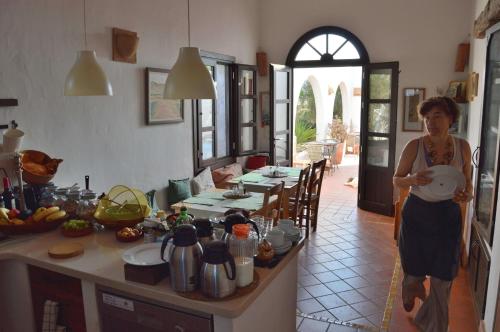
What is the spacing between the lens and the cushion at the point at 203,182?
5.46 m

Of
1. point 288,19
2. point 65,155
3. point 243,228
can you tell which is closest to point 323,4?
point 288,19

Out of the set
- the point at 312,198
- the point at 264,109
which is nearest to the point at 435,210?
the point at 312,198

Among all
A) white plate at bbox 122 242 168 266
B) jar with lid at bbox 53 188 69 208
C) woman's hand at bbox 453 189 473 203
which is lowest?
white plate at bbox 122 242 168 266

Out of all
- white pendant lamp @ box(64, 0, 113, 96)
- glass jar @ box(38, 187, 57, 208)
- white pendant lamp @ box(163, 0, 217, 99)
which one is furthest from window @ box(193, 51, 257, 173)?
white pendant lamp @ box(163, 0, 217, 99)

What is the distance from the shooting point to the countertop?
181 cm

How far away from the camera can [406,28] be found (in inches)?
251

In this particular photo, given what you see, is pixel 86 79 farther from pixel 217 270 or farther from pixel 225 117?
pixel 225 117

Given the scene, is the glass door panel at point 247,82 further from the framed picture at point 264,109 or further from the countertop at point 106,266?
the countertop at point 106,266

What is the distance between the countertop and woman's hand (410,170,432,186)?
1009 millimetres

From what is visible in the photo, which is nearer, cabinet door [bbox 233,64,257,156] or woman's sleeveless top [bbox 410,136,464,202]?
woman's sleeveless top [bbox 410,136,464,202]

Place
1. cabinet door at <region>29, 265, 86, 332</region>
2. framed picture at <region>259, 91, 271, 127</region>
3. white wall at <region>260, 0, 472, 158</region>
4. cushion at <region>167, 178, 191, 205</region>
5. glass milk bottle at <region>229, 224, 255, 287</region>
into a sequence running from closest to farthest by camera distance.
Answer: glass milk bottle at <region>229, 224, 255, 287</region> < cabinet door at <region>29, 265, 86, 332</region> < cushion at <region>167, 178, 191, 205</region> < white wall at <region>260, 0, 472, 158</region> < framed picture at <region>259, 91, 271, 127</region>

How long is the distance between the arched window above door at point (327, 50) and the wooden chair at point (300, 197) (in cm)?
260

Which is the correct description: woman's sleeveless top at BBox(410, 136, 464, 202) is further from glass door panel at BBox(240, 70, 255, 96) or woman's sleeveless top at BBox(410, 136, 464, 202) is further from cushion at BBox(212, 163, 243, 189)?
glass door panel at BBox(240, 70, 255, 96)

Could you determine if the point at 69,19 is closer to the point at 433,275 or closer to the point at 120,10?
the point at 120,10
